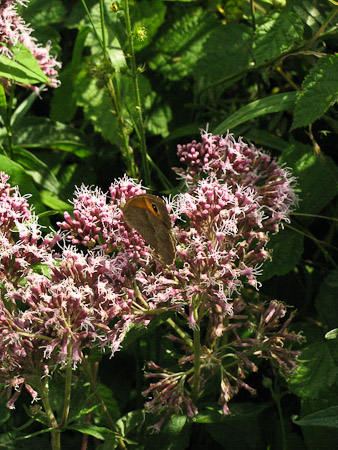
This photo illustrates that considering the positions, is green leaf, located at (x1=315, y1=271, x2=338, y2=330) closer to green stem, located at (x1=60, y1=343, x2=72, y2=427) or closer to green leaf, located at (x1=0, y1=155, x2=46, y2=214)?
green stem, located at (x1=60, y1=343, x2=72, y2=427)

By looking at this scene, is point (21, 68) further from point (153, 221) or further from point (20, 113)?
point (153, 221)

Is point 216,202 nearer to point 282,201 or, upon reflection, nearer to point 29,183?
point 282,201

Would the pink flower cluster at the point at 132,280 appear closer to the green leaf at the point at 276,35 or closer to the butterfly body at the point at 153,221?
the butterfly body at the point at 153,221

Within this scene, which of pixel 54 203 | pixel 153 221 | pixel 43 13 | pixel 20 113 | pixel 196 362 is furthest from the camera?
pixel 43 13

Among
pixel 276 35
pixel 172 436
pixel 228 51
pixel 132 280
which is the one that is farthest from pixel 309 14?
pixel 172 436

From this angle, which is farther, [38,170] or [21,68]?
[38,170]

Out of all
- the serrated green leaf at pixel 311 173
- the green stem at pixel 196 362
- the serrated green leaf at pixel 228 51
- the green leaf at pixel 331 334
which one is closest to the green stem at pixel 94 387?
the green stem at pixel 196 362

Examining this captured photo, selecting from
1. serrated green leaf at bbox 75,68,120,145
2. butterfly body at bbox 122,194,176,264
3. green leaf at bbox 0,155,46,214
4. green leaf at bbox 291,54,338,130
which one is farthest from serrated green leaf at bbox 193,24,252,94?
butterfly body at bbox 122,194,176,264
